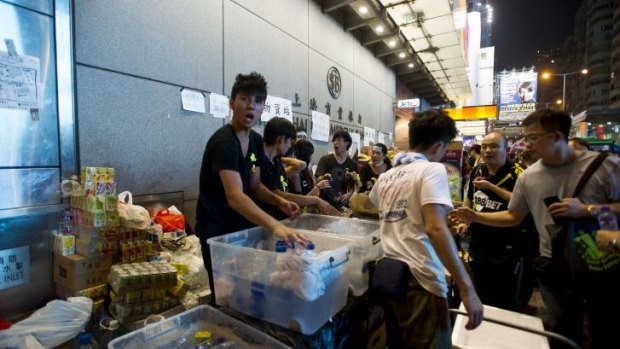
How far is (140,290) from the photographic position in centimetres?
224

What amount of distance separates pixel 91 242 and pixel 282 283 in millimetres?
1834

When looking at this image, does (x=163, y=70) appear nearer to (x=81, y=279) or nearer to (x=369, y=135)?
(x=81, y=279)

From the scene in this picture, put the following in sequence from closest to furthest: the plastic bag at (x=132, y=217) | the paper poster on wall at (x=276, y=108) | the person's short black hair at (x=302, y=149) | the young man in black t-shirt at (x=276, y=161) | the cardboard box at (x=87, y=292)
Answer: the cardboard box at (x=87, y=292)
the young man in black t-shirt at (x=276, y=161)
the plastic bag at (x=132, y=217)
the person's short black hair at (x=302, y=149)
the paper poster on wall at (x=276, y=108)

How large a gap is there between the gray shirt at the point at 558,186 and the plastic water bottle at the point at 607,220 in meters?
0.17

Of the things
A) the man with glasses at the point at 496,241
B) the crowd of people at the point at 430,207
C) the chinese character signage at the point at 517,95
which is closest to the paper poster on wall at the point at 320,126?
the man with glasses at the point at 496,241

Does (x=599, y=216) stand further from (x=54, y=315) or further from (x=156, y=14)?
(x=156, y=14)

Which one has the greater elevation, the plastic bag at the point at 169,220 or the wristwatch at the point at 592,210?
the wristwatch at the point at 592,210

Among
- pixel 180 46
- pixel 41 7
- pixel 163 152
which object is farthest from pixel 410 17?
pixel 41 7

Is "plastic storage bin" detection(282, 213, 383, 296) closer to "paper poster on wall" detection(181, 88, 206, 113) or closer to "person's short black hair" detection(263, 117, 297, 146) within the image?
"person's short black hair" detection(263, 117, 297, 146)

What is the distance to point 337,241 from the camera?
6.11 ft

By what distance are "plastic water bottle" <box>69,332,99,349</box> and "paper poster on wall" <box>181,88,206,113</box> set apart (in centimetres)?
238

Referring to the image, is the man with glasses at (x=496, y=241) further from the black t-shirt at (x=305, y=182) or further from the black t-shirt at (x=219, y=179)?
the black t-shirt at (x=219, y=179)

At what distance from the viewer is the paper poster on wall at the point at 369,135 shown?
8938 millimetres

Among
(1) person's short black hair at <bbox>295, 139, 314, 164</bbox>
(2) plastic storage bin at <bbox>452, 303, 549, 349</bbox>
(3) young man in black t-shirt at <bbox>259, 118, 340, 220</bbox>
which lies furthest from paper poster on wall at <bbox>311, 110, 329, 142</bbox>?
(2) plastic storage bin at <bbox>452, 303, 549, 349</bbox>
